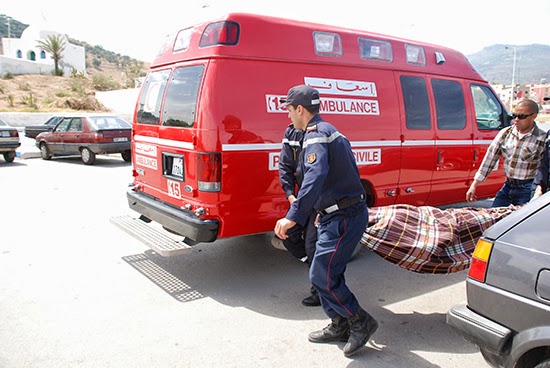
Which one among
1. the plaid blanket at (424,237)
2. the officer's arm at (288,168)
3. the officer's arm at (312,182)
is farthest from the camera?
the officer's arm at (288,168)

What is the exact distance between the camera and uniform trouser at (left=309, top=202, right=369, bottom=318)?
316 cm

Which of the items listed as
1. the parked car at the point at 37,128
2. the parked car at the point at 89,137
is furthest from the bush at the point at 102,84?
the parked car at the point at 89,137

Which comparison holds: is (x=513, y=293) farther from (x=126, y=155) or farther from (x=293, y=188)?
(x=126, y=155)

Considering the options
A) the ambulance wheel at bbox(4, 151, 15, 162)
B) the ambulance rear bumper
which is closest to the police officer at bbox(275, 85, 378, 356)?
the ambulance rear bumper

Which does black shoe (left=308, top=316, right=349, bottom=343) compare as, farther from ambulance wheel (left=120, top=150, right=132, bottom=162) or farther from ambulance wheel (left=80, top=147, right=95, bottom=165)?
ambulance wheel (left=120, top=150, right=132, bottom=162)

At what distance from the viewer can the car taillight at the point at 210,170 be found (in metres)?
4.19

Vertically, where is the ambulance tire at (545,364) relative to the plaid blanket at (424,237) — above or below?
below

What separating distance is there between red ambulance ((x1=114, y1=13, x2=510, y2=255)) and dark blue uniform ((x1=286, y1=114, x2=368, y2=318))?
4.14 ft

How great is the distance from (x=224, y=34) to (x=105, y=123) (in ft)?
35.4

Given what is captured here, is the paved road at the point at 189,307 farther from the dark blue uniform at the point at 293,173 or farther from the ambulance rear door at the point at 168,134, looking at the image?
the ambulance rear door at the point at 168,134

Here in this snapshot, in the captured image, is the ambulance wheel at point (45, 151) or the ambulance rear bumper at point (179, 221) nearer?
the ambulance rear bumper at point (179, 221)

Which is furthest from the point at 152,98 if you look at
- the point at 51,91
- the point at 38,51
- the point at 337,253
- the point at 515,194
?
the point at 38,51

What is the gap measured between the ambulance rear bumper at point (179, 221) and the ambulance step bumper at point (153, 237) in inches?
4.2

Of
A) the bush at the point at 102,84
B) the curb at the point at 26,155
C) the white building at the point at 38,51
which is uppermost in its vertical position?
the white building at the point at 38,51
